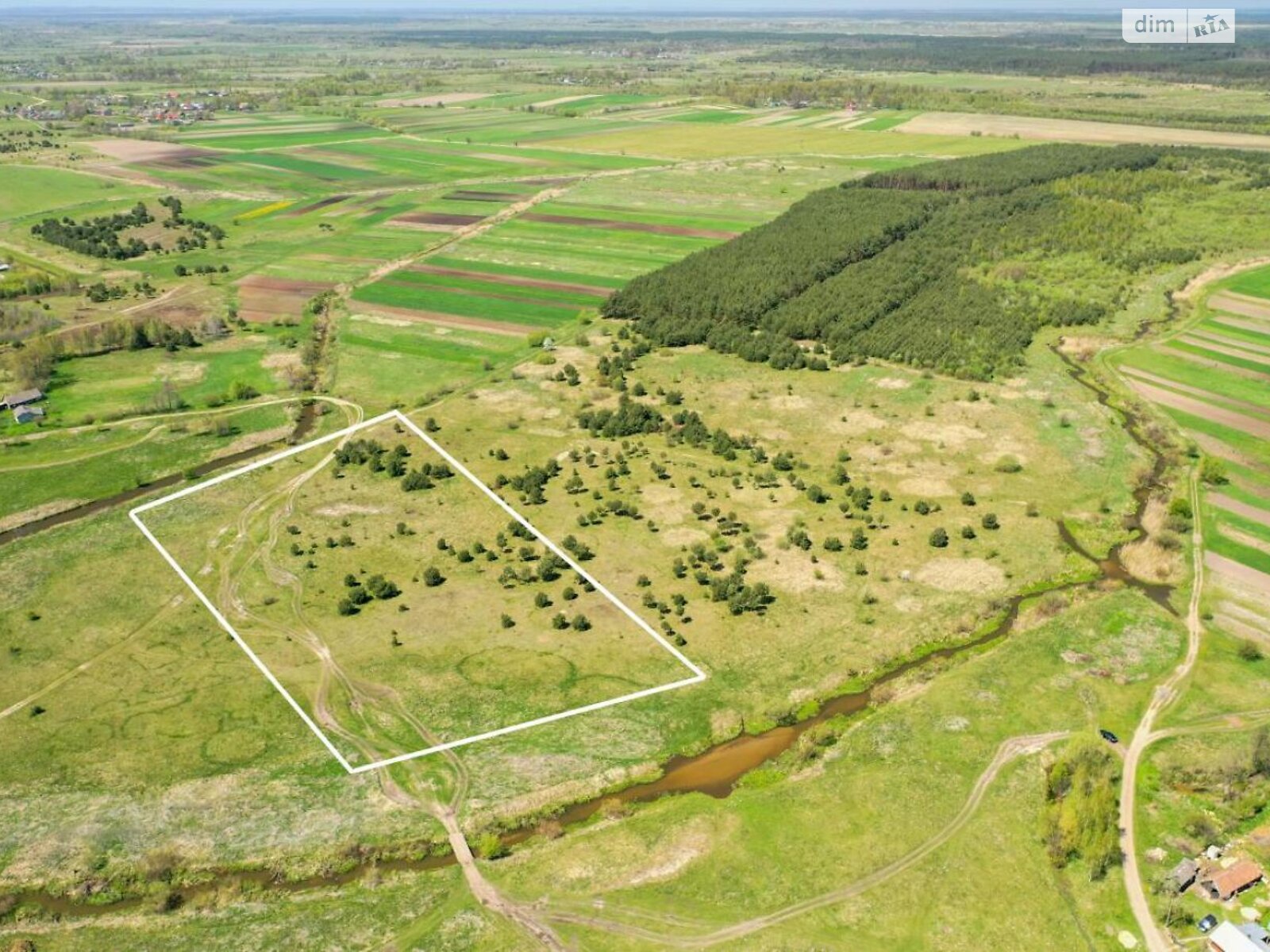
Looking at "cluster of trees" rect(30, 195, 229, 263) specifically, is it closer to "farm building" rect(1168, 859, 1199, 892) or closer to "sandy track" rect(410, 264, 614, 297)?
"sandy track" rect(410, 264, 614, 297)

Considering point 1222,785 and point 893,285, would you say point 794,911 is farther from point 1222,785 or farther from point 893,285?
point 893,285

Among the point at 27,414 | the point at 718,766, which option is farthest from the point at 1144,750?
the point at 27,414

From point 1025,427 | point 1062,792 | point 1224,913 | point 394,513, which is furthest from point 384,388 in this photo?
point 1224,913

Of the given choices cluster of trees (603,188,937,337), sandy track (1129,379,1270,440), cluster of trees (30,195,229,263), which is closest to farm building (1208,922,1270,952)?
sandy track (1129,379,1270,440)

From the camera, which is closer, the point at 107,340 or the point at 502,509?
the point at 502,509

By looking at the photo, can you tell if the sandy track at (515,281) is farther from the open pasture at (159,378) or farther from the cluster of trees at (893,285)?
the open pasture at (159,378)

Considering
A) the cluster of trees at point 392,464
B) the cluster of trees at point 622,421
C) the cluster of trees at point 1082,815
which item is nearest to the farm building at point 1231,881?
the cluster of trees at point 1082,815
